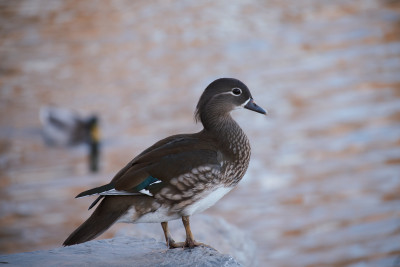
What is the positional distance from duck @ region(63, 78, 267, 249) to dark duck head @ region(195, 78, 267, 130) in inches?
4.0

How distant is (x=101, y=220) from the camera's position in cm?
415

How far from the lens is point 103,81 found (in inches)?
556

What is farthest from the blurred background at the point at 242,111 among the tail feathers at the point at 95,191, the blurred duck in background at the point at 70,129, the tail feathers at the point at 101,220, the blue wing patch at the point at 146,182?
the tail feathers at the point at 95,191

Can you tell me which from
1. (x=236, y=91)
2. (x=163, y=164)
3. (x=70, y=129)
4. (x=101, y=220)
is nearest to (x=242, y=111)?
(x=70, y=129)

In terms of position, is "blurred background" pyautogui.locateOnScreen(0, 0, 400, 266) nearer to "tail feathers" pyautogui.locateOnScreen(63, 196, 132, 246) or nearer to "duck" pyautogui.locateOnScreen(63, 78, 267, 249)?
"duck" pyautogui.locateOnScreen(63, 78, 267, 249)

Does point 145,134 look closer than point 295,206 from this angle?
No

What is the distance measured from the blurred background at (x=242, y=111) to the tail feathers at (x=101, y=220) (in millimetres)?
4303

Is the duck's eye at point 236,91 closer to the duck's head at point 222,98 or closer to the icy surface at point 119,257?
the duck's head at point 222,98

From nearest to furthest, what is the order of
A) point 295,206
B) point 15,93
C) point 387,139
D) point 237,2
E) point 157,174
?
point 157,174
point 295,206
point 387,139
point 15,93
point 237,2

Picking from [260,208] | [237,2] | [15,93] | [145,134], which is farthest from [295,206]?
[237,2]

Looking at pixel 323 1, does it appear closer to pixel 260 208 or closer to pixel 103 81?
pixel 103 81

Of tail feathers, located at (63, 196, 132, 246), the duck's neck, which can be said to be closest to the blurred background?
the duck's neck

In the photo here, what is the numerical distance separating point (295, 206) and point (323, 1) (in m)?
9.61

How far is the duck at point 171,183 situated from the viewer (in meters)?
4.18
